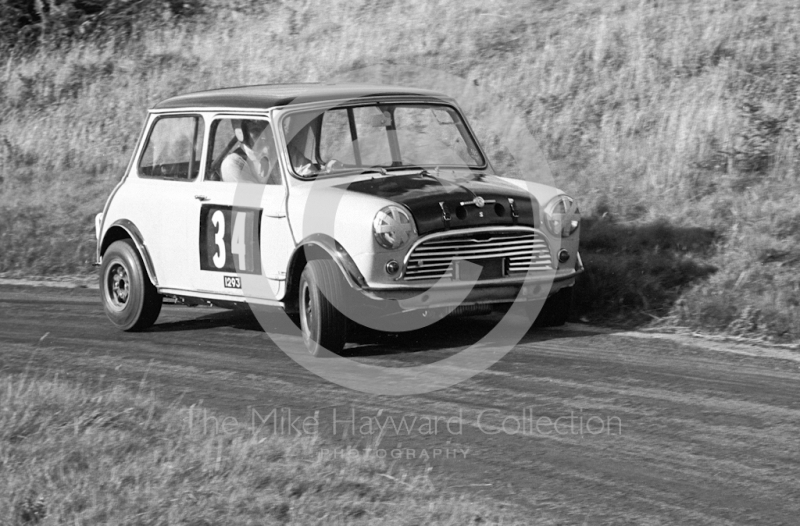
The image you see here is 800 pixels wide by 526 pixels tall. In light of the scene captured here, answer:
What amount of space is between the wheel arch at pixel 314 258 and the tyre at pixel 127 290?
1.61 meters

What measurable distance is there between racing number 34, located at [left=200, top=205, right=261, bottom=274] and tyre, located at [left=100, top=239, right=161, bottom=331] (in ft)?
2.66

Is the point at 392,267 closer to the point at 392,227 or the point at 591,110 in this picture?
the point at 392,227

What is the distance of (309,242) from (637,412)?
2.41 meters

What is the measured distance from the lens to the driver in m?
7.54

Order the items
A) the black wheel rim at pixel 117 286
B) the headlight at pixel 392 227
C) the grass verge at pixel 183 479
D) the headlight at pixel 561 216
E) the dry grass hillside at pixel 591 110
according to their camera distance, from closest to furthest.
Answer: the grass verge at pixel 183 479 → the headlight at pixel 392 227 → the headlight at pixel 561 216 → the dry grass hillside at pixel 591 110 → the black wheel rim at pixel 117 286

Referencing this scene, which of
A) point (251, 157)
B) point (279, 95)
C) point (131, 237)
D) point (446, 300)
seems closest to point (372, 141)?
point (279, 95)

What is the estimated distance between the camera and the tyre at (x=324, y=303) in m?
6.70

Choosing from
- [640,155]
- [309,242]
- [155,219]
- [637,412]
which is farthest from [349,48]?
[637,412]

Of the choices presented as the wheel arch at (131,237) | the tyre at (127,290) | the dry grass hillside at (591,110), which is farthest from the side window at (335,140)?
the dry grass hillside at (591,110)

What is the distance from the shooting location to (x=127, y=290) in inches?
333

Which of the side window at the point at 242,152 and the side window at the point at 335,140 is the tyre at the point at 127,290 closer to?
the side window at the point at 242,152

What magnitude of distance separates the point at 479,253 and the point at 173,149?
2.64 metres

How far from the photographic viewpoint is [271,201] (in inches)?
286

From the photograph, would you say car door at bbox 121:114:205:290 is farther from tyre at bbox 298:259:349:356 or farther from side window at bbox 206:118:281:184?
tyre at bbox 298:259:349:356
